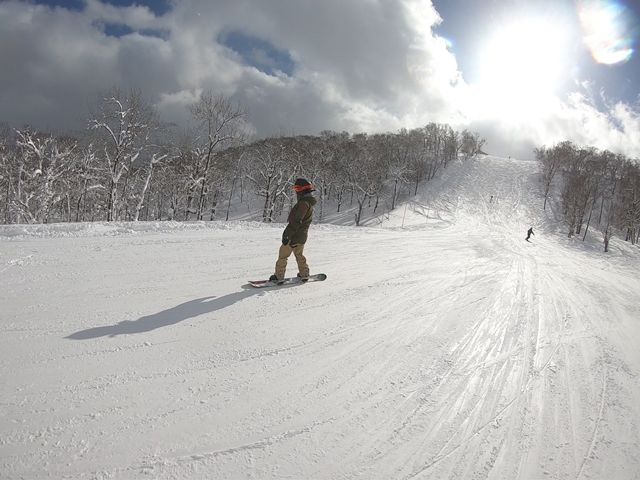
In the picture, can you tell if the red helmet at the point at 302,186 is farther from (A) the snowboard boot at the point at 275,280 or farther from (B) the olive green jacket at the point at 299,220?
(A) the snowboard boot at the point at 275,280

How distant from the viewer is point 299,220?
6074mm

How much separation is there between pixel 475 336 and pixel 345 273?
11.3 feet

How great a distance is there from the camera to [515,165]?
8038 centimetres

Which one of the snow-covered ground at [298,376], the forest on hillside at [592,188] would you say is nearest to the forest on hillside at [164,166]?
the snow-covered ground at [298,376]

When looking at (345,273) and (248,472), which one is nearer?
(248,472)

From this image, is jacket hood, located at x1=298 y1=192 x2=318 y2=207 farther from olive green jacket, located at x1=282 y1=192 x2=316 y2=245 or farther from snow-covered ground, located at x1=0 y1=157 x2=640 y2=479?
snow-covered ground, located at x1=0 y1=157 x2=640 y2=479

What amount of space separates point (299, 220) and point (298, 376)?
3300 mm

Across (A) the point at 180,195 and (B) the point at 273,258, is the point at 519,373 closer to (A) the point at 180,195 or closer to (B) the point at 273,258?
(B) the point at 273,258

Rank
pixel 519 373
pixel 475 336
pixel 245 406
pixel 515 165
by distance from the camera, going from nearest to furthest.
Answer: pixel 245 406 < pixel 519 373 < pixel 475 336 < pixel 515 165

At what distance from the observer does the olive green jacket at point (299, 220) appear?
19.9ft

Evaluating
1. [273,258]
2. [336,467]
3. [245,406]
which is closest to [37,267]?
[273,258]

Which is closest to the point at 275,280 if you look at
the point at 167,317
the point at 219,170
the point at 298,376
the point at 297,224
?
the point at 297,224

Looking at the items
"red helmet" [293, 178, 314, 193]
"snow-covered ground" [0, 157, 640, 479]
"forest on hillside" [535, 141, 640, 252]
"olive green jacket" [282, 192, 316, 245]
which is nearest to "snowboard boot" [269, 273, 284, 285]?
"snow-covered ground" [0, 157, 640, 479]

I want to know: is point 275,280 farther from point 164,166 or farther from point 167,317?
point 164,166
